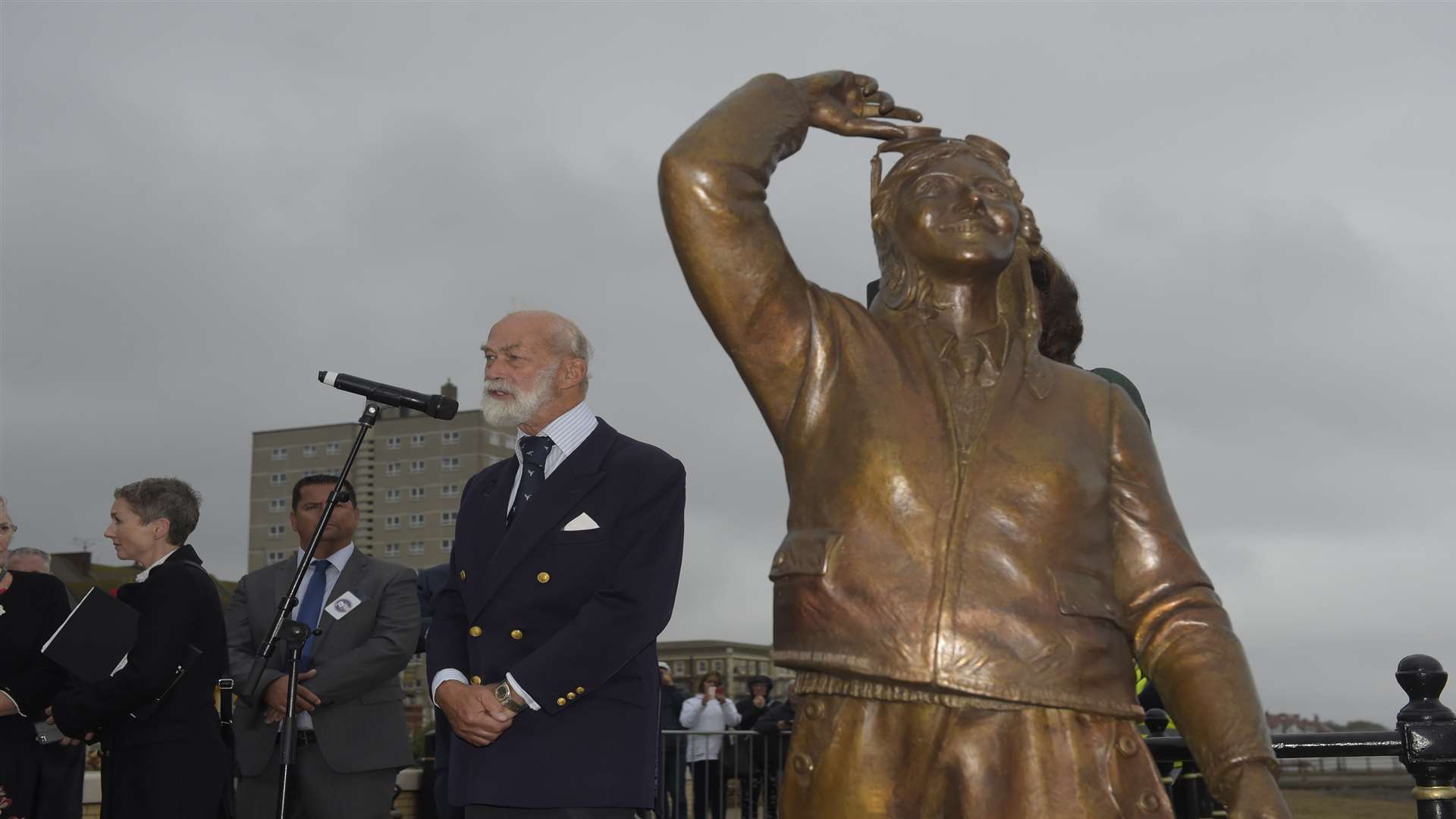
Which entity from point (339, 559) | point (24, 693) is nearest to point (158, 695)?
point (24, 693)

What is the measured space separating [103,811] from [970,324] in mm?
4112

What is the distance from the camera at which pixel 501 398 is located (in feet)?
13.0

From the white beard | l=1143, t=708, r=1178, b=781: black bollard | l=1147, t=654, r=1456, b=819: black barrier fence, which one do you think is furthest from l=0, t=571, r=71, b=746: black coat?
l=1147, t=654, r=1456, b=819: black barrier fence

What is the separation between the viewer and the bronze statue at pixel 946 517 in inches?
84.7

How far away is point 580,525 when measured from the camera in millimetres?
3750

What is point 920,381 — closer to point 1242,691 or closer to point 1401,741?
point 1242,691

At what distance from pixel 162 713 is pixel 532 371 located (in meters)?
2.28

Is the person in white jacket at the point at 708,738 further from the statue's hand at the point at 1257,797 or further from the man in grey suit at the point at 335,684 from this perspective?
the statue's hand at the point at 1257,797

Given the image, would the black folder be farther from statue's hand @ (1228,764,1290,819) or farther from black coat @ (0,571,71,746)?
statue's hand @ (1228,764,1290,819)

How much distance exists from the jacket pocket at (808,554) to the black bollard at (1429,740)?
6.72 feet

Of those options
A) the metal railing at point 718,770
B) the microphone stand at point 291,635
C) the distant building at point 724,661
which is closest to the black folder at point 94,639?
the microphone stand at point 291,635

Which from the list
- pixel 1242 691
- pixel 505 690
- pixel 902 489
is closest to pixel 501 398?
pixel 505 690

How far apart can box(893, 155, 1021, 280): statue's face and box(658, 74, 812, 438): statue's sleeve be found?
0.74ft

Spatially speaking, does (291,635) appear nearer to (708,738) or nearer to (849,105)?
(849,105)
